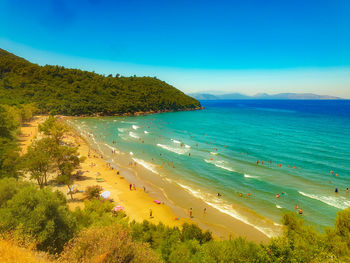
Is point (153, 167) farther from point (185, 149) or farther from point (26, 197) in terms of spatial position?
point (26, 197)

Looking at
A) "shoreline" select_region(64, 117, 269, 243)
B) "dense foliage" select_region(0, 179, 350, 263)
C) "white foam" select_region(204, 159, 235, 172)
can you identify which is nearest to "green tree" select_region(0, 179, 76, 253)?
"dense foliage" select_region(0, 179, 350, 263)

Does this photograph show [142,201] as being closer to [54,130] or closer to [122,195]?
[122,195]

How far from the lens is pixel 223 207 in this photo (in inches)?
948

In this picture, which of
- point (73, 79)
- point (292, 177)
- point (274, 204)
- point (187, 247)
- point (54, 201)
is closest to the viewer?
point (54, 201)

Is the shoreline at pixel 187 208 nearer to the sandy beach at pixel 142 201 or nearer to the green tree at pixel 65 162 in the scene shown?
the sandy beach at pixel 142 201

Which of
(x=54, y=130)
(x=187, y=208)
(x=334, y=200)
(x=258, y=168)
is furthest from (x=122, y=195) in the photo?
(x=334, y=200)

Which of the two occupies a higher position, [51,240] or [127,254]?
[127,254]

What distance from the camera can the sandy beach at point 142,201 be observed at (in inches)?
801

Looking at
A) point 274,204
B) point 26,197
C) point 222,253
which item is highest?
point 26,197

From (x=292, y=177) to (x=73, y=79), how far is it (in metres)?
151

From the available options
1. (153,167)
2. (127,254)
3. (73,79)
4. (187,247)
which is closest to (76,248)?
(127,254)

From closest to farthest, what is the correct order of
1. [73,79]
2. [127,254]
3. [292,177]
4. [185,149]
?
1. [127,254]
2. [292,177]
3. [185,149]
4. [73,79]

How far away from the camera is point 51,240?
34.7ft

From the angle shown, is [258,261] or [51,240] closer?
[258,261]
